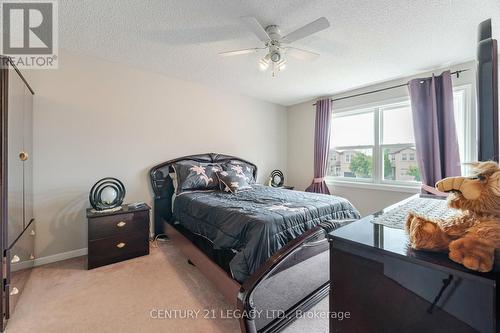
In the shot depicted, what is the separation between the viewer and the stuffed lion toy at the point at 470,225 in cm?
51

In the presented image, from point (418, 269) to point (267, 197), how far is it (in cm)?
185

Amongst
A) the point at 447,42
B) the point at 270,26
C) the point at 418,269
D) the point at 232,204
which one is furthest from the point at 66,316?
the point at 447,42

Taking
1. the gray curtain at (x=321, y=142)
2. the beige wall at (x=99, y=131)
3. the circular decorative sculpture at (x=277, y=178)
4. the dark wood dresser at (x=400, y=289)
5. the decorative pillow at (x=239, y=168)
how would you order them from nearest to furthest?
the dark wood dresser at (x=400, y=289), the beige wall at (x=99, y=131), the decorative pillow at (x=239, y=168), the gray curtain at (x=321, y=142), the circular decorative sculpture at (x=277, y=178)

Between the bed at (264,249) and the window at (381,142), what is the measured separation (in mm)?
1588

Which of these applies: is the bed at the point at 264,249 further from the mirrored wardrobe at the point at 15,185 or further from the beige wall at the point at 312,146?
the beige wall at the point at 312,146

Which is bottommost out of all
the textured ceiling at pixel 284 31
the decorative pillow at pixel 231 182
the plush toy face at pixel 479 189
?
the decorative pillow at pixel 231 182

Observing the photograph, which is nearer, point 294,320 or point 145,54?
point 294,320

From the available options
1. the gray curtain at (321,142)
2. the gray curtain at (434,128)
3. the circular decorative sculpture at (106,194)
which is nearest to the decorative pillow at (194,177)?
the circular decorative sculpture at (106,194)

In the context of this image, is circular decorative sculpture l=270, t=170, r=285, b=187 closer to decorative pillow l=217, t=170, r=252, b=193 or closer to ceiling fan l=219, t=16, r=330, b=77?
decorative pillow l=217, t=170, r=252, b=193

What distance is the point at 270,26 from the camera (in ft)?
6.27

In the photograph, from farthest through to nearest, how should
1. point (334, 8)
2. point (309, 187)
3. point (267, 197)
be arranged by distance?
point (309, 187) → point (267, 197) → point (334, 8)

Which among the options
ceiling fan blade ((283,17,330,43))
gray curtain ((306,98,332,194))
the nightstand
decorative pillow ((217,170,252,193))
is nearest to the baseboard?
the nightstand

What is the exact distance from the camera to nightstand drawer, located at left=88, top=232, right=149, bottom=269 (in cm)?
221

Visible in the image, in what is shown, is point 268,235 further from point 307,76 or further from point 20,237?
point 307,76
